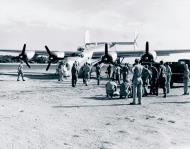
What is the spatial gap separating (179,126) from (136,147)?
9.47ft

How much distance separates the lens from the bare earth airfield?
7.90 metres

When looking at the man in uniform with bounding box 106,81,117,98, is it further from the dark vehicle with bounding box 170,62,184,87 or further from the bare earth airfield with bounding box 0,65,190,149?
the dark vehicle with bounding box 170,62,184,87

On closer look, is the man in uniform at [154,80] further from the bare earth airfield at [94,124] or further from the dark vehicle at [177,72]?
the dark vehicle at [177,72]

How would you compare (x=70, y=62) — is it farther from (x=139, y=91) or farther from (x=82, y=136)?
(x=82, y=136)

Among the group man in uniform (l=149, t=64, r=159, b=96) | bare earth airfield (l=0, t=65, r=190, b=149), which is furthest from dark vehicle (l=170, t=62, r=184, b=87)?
bare earth airfield (l=0, t=65, r=190, b=149)

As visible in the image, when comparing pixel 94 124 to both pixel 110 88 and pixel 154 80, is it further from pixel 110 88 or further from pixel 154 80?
pixel 154 80

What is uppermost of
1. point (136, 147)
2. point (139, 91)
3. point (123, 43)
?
point (123, 43)

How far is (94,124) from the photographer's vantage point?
10273 mm

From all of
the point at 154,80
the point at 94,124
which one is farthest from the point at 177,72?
the point at 94,124

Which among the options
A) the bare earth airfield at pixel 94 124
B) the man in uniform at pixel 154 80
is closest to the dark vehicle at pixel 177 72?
the man in uniform at pixel 154 80

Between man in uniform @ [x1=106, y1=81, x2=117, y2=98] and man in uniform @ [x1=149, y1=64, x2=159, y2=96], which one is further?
man in uniform @ [x1=149, y1=64, x2=159, y2=96]

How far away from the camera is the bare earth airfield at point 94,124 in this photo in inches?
311

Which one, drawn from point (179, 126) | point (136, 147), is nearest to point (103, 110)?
point (179, 126)

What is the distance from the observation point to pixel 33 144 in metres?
7.69
